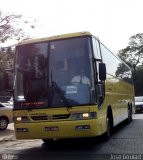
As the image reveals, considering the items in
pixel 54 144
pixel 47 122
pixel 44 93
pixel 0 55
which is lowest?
pixel 54 144

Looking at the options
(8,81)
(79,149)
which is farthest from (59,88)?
(79,149)

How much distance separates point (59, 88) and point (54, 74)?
0.46 m

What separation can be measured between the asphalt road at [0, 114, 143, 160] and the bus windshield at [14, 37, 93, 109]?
1375mm

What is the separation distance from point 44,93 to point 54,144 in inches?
104

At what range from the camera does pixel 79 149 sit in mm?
12391

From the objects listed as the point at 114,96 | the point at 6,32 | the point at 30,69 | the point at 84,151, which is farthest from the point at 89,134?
the point at 6,32

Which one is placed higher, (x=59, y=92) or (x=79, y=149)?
(x=59, y=92)

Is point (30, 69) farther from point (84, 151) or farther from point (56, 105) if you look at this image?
point (84, 151)

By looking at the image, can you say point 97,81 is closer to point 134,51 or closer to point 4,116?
point 4,116

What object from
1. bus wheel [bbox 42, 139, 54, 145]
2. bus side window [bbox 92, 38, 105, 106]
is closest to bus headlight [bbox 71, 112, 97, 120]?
bus side window [bbox 92, 38, 105, 106]

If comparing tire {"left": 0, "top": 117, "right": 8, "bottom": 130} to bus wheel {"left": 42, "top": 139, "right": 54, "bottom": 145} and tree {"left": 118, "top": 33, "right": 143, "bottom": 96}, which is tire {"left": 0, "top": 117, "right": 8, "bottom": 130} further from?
tree {"left": 118, "top": 33, "right": 143, "bottom": 96}

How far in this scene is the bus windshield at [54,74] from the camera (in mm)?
11789

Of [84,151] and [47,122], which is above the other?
[47,122]

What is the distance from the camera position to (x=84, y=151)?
1190 cm
